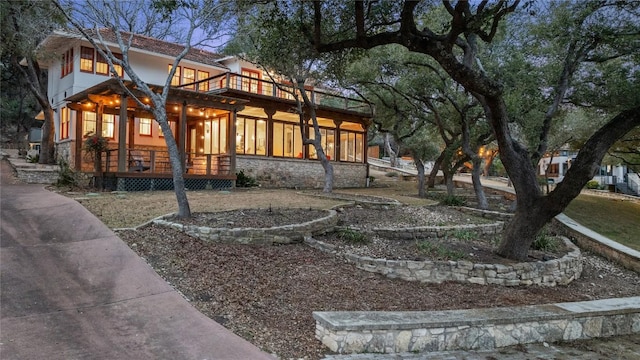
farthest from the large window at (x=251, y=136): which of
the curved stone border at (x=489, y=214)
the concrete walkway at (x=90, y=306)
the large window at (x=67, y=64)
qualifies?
the concrete walkway at (x=90, y=306)

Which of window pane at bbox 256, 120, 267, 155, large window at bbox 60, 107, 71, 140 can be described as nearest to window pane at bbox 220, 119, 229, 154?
window pane at bbox 256, 120, 267, 155

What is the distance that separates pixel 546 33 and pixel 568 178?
6.18 m

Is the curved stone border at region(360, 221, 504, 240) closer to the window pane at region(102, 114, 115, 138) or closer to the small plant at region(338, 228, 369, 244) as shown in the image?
the small plant at region(338, 228, 369, 244)

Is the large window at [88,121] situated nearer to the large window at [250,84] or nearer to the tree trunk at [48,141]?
the tree trunk at [48,141]

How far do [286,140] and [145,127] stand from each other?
6.94 m

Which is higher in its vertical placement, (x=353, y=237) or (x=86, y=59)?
(x=86, y=59)

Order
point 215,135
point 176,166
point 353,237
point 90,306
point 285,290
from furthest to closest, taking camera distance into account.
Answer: point 215,135
point 353,237
point 176,166
point 285,290
point 90,306

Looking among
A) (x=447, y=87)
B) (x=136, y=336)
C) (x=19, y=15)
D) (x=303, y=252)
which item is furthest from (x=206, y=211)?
(x=19, y=15)

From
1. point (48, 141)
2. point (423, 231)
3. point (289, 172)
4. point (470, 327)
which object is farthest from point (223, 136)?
point (470, 327)

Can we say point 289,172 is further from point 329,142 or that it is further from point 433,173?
point 433,173

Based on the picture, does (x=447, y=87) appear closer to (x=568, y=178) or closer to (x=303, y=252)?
(x=568, y=178)

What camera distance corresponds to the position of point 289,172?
21.6m

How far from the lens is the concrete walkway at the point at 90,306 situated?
436 centimetres

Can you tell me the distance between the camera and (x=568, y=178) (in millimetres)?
7914
